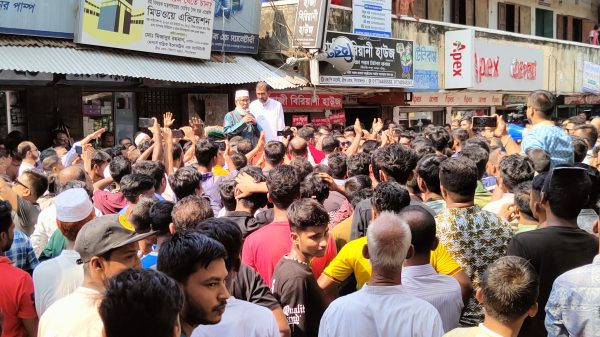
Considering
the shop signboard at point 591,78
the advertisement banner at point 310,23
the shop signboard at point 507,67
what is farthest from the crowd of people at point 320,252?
the shop signboard at point 591,78

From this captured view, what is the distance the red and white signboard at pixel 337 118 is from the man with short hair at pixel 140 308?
15.7 metres

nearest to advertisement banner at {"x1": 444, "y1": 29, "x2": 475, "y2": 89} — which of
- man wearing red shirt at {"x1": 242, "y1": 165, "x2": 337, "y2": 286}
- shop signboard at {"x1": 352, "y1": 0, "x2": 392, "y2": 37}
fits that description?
shop signboard at {"x1": 352, "y1": 0, "x2": 392, "y2": 37}

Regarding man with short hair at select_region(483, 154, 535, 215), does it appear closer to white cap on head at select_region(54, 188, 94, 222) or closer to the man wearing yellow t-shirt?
the man wearing yellow t-shirt

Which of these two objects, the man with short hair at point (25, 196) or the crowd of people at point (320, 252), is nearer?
the crowd of people at point (320, 252)

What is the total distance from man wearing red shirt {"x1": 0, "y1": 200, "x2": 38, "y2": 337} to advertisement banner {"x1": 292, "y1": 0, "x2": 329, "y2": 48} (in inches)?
463

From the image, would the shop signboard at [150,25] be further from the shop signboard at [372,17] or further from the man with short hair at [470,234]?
the man with short hair at [470,234]

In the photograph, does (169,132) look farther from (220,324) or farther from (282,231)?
(220,324)

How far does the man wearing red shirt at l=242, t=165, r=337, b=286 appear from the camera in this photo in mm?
4207

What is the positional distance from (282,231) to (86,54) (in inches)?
341

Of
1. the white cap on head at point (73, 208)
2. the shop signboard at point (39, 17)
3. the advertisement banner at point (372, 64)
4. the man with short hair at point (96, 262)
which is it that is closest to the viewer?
the man with short hair at point (96, 262)

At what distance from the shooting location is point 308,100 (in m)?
17.1

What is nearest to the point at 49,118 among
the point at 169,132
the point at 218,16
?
the point at 218,16

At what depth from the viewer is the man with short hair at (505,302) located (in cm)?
284

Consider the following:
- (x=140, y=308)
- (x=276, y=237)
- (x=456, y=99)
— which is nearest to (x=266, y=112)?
(x=276, y=237)
